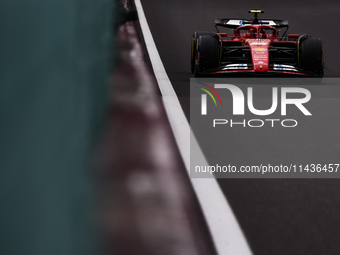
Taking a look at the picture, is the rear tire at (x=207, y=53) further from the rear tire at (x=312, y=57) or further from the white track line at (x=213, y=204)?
the white track line at (x=213, y=204)

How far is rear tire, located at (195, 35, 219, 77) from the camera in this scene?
271 inches

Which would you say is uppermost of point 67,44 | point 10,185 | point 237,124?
point 67,44

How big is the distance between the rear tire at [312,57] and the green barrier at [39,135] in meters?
5.02

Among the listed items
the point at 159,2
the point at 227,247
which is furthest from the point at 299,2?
the point at 227,247

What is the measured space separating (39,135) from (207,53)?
5.42 m

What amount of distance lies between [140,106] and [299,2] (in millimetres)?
17916

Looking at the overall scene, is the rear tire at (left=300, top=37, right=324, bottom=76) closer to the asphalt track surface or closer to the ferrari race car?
the ferrari race car

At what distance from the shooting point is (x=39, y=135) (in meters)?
1.67

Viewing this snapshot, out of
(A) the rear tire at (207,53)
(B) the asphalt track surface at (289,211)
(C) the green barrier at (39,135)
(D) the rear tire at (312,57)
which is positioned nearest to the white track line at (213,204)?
(B) the asphalt track surface at (289,211)

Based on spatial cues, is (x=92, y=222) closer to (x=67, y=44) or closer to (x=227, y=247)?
(x=227, y=247)

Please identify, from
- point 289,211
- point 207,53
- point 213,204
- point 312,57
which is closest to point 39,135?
point 213,204

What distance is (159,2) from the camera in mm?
19547

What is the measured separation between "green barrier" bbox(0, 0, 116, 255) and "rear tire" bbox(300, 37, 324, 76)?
5.02 meters

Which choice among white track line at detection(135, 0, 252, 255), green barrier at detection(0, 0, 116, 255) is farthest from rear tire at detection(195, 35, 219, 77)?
green barrier at detection(0, 0, 116, 255)
